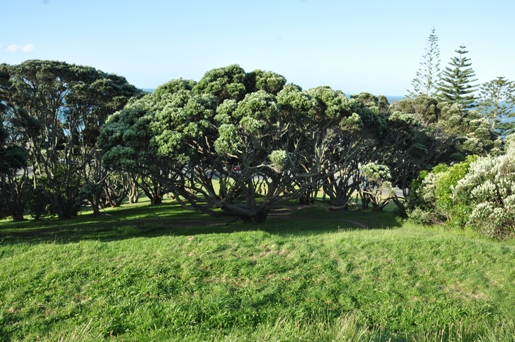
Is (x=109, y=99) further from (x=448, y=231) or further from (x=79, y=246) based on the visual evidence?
(x=448, y=231)

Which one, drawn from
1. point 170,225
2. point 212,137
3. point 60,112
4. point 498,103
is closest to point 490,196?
point 212,137

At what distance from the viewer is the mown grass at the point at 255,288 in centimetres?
927

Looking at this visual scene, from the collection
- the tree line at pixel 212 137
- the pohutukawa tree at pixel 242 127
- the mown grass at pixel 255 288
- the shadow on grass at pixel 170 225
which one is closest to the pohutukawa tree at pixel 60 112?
the tree line at pixel 212 137

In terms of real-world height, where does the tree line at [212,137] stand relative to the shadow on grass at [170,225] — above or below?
above

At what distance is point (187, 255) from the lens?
535 inches

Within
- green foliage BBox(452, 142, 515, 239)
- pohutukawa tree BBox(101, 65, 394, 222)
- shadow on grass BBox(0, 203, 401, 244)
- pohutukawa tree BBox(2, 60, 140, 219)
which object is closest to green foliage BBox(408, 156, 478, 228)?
green foliage BBox(452, 142, 515, 239)

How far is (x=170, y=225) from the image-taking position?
22250 mm

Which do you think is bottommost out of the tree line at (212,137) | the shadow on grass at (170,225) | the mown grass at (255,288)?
the mown grass at (255,288)

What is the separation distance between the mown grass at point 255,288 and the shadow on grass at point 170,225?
3.76 m

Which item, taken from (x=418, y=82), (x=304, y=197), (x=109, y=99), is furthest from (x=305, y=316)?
(x=418, y=82)

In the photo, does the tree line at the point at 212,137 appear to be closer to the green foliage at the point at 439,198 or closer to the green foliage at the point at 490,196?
the green foliage at the point at 439,198

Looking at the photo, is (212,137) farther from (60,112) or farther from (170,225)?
(60,112)

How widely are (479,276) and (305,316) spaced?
22.3 ft

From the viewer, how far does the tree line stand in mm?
19094
